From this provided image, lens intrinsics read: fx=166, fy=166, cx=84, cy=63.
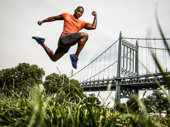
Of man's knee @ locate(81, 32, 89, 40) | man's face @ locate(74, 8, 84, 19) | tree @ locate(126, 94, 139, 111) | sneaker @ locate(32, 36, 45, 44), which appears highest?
man's face @ locate(74, 8, 84, 19)

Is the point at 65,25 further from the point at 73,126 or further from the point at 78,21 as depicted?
the point at 73,126

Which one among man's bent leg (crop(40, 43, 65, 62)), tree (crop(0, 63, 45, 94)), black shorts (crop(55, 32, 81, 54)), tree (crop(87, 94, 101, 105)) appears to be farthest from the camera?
tree (crop(0, 63, 45, 94))

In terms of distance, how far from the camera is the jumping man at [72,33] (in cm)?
252

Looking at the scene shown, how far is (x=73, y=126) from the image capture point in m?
0.98

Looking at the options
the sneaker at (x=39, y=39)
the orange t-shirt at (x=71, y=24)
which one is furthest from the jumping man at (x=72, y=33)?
the sneaker at (x=39, y=39)

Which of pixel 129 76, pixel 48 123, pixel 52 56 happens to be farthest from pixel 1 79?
pixel 48 123

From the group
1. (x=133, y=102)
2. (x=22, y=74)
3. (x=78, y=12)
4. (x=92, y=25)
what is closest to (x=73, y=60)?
(x=92, y=25)

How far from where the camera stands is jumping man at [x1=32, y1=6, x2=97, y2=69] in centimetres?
252

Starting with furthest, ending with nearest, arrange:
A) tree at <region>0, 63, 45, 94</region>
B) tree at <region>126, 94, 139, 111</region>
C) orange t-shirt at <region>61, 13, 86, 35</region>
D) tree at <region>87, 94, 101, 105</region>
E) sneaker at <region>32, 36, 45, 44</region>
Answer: tree at <region>0, 63, 45, 94</region>
sneaker at <region>32, 36, 45, 44</region>
orange t-shirt at <region>61, 13, 86, 35</region>
tree at <region>87, 94, 101, 105</region>
tree at <region>126, 94, 139, 111</region>

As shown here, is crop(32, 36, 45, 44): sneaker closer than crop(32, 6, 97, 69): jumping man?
No

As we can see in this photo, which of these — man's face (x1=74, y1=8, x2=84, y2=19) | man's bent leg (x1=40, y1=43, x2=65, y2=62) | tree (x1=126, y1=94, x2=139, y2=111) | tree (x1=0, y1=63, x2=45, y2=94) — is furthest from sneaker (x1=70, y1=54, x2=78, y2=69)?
tree (x1=0, y1=63, x2=45, y2=94)

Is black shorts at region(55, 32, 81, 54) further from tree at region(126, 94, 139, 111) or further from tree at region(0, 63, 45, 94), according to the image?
tree at region(0, 63, 45, 94)

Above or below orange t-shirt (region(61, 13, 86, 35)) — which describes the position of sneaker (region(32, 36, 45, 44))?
below

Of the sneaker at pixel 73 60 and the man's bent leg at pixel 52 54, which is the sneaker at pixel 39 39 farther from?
A: the sneaker at pixel 73 60
